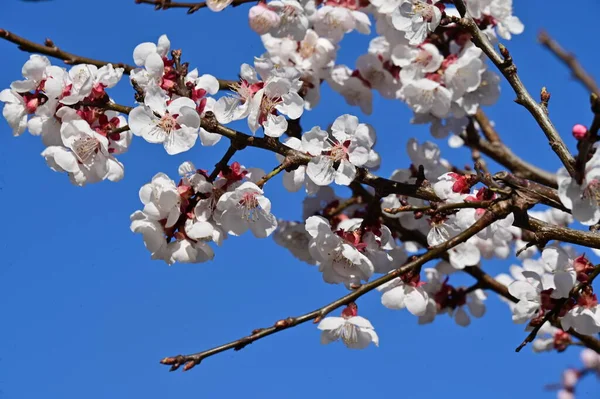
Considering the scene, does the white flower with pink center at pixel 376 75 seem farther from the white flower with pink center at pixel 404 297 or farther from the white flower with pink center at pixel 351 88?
the white flower with pink center at pixel 404 297

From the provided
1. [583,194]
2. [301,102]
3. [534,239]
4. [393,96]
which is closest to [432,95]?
[393,96]

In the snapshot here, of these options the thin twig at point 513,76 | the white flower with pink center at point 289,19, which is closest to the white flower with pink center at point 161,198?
the white flower with pink center at point 289,19

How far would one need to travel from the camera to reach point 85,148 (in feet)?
6.97

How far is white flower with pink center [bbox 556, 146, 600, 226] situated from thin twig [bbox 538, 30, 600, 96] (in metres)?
1.65

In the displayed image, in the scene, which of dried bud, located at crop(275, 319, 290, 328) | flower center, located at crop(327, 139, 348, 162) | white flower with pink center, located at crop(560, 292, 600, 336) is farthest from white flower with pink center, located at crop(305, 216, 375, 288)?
white flower with pink center, located at crop(560, 292, 600, 336)

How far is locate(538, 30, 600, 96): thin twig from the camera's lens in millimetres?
3365

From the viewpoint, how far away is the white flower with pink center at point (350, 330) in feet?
7.26

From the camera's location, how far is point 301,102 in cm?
221

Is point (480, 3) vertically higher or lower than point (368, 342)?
higher

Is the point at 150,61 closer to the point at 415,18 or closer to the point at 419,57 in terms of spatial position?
the point at 415,18

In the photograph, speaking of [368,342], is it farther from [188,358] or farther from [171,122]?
[171,122]

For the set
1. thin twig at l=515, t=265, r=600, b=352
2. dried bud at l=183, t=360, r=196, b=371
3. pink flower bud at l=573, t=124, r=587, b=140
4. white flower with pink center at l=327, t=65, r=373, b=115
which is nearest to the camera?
pink flower bud at l=573, t=124, r=587, b=140

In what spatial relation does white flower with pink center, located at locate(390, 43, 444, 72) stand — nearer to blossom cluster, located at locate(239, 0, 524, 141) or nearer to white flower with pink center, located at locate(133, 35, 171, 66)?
blossom cluster, located at locate(239, 0, 524, 141)

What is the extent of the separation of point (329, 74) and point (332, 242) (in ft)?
4.11
